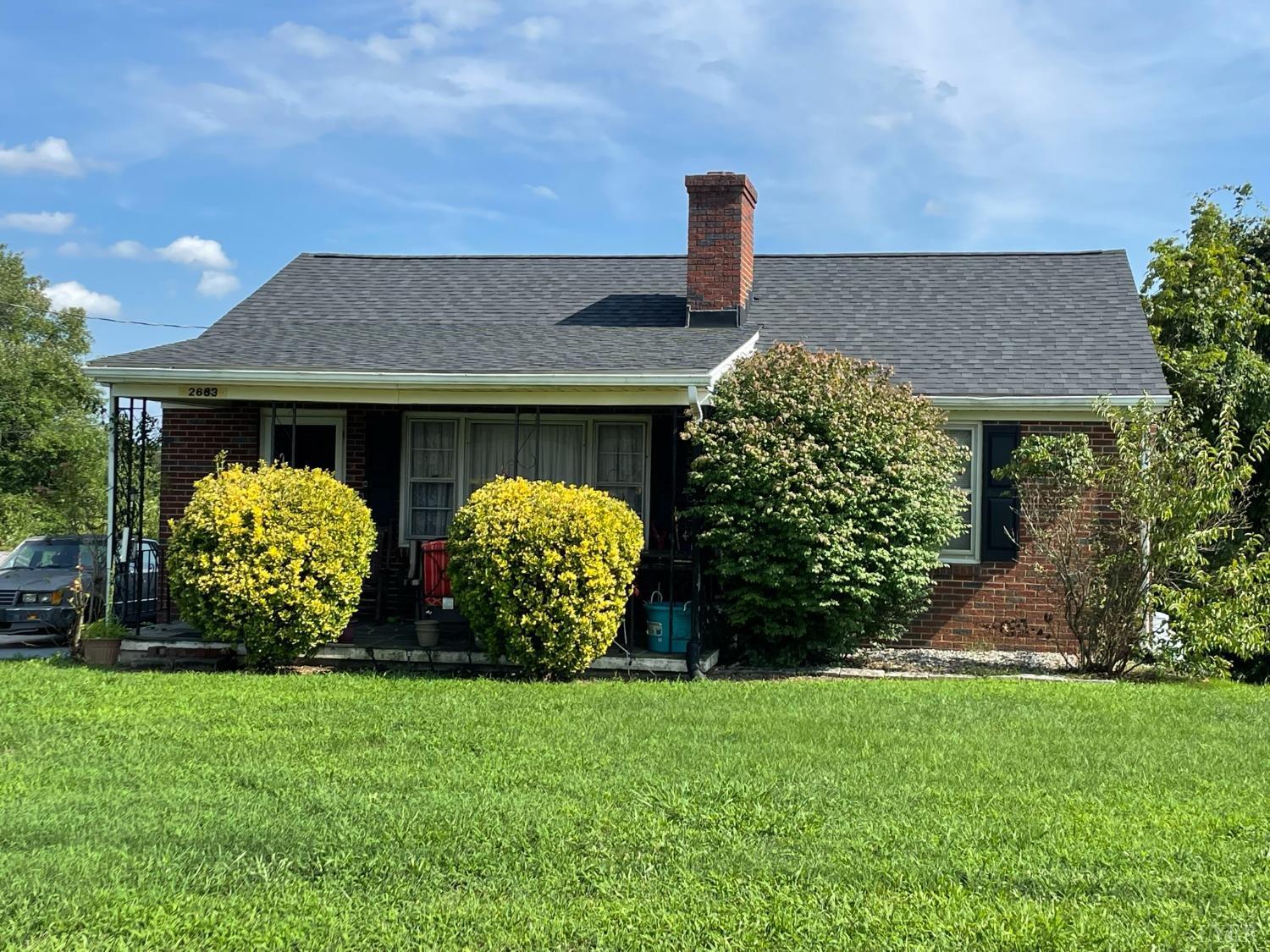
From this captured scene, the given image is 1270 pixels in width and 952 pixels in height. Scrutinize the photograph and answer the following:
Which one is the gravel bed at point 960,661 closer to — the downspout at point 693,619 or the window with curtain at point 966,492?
the window with curtain at point 966,492

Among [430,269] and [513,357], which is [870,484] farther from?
[430,269]

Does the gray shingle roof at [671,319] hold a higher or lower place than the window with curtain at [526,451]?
higher

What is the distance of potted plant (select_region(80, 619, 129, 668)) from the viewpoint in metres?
10.5

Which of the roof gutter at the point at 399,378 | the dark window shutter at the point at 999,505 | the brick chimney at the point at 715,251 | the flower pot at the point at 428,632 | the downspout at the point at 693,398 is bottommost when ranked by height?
the flower pot at the point at 428,632

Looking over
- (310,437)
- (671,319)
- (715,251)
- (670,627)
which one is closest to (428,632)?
(670,627)

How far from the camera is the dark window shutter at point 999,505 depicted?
1184cm

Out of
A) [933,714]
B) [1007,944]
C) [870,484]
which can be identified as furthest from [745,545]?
[1007,944]

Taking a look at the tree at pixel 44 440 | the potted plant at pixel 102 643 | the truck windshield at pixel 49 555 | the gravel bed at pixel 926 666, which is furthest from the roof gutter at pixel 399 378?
the tree at pixel 44 440

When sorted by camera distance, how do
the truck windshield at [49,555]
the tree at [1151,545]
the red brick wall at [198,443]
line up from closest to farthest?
the tree at [1151,545]
the red brick wall at [198,443]
the truck windshield at [49,555]

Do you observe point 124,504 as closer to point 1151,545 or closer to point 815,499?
point 815,499

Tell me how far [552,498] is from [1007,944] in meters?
6.02

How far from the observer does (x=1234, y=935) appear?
4.10 metres

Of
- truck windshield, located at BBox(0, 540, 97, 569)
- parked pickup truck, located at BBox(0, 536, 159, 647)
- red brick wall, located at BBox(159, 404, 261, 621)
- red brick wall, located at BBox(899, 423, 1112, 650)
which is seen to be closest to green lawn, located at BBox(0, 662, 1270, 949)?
red brick wall, located at BBox(899, 423, 1112, 650)

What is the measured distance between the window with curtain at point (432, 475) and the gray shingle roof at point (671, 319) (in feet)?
3.51
